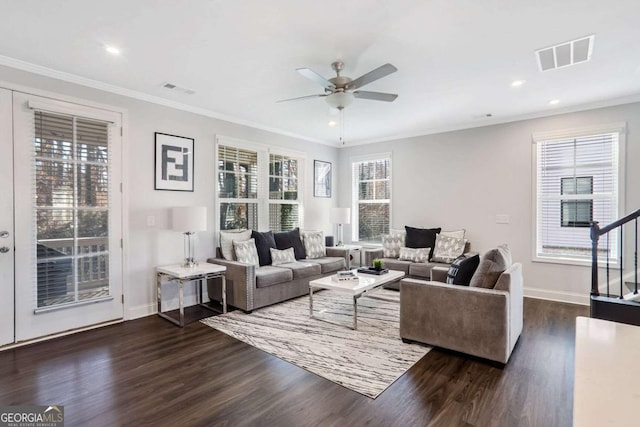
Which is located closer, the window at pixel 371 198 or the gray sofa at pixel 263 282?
the gray sofa at pixel 263 282

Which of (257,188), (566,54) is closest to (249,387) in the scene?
(257,188)

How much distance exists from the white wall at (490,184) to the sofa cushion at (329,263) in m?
1.47

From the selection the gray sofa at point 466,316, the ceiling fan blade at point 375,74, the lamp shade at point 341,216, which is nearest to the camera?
the ceiling fan blade at point 375,74

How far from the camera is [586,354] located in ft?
3.00

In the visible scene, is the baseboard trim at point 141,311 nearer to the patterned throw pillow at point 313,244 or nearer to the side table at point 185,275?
the side table at point 185,275

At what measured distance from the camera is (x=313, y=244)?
5.53 m

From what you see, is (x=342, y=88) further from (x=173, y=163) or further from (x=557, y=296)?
(x=557, y=296)

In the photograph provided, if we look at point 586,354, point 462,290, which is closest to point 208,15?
point 586,354

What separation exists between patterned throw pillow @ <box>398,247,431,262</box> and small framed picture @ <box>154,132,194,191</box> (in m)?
3.41

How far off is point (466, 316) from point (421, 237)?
Answer: 2651 mm

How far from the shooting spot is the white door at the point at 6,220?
9.96 feet

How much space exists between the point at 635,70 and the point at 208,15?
164 inches

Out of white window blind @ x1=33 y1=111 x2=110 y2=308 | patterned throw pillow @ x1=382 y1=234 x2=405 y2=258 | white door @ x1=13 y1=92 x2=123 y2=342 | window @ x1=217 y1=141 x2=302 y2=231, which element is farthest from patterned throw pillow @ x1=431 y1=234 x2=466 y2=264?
white window blind @ x1=33 y1=111 x2=110 y2=308

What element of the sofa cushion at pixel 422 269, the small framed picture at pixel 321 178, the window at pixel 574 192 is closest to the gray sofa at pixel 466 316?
the sofa cushion at pixel 422 269
